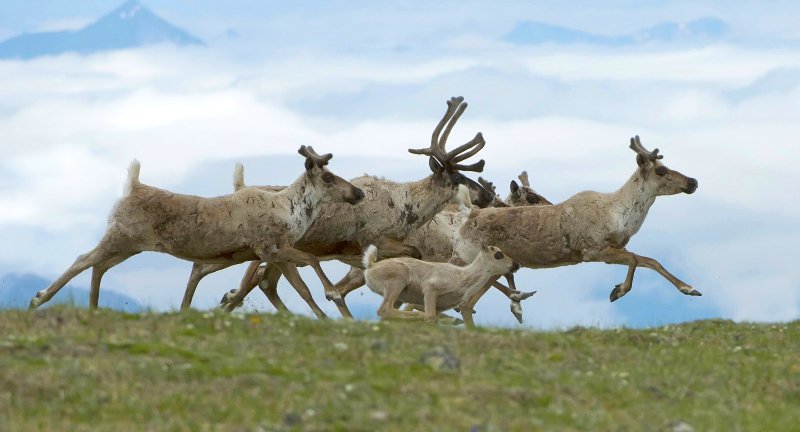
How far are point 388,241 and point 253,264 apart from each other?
6.17ft

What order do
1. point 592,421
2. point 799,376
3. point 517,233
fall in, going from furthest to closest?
point 517,233 → point 799,376 → point 592,421

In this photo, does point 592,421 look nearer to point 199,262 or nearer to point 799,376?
point 799,376

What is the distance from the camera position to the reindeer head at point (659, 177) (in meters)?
20.1

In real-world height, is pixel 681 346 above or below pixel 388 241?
below

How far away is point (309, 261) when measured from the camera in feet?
58.4

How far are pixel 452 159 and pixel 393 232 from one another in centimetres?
165

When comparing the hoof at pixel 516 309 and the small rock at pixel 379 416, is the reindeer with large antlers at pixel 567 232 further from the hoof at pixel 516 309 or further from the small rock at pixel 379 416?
the small rock at pixel 379 416

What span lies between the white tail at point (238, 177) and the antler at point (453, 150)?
2661 mm

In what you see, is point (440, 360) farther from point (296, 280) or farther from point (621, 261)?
point (621, 261)

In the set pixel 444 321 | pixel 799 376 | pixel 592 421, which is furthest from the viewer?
pixel 444 321

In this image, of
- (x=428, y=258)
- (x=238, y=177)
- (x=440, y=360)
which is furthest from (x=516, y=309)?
(x=440, y=360)

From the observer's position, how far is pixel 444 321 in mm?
15703

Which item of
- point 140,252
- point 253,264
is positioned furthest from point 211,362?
point 253,264

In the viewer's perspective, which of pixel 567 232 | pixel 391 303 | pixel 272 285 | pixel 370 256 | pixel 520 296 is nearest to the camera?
pixel 391 303
